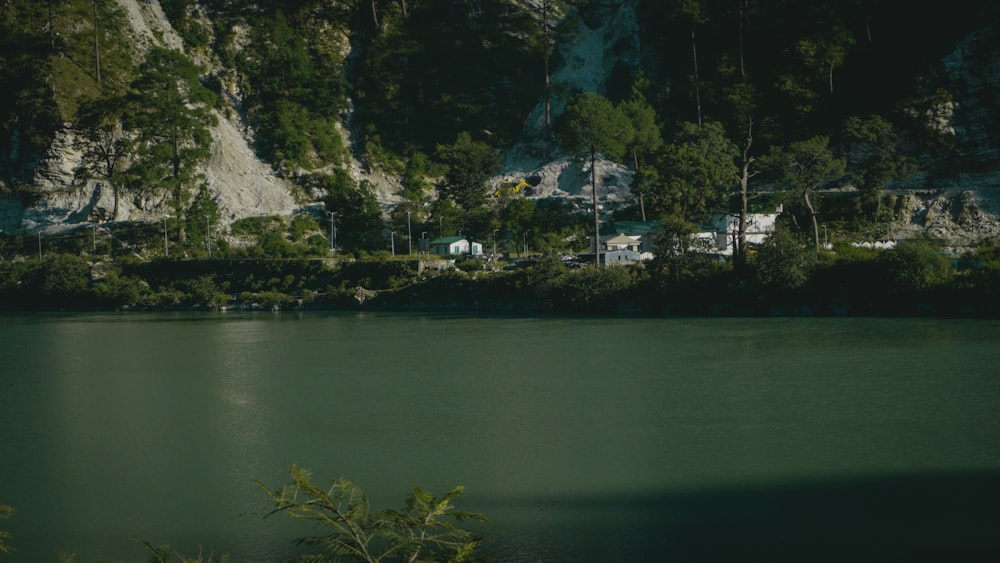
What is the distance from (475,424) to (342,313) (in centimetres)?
3667

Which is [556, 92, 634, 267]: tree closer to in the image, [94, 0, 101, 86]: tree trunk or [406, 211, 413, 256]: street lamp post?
[406, 211, 413, 256]: street lamp post

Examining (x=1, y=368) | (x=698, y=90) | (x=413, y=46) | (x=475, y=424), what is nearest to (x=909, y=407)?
(x=475, y=424)

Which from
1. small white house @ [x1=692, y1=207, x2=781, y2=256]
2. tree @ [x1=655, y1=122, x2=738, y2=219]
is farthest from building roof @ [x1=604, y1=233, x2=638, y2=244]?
small white house @ [x1=692, y1=207, x2=781, y2=256]

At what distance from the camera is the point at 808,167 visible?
58500mm

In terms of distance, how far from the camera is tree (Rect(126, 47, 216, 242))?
75688mm

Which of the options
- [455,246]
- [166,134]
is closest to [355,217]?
[455,246]

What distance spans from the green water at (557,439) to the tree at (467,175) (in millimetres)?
30428

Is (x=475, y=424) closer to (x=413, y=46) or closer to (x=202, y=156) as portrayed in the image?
(x=202, y=156)

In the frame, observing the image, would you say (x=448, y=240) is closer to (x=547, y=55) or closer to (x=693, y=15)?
(x=547, y=55)

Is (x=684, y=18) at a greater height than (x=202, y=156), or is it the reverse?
(x=684, y=18)

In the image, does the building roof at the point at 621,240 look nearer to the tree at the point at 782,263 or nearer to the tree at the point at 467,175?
the tree at the point at 467,175

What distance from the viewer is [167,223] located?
2894 inches

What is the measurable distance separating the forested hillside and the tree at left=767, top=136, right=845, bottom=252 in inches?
6.8

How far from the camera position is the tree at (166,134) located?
75.7m
